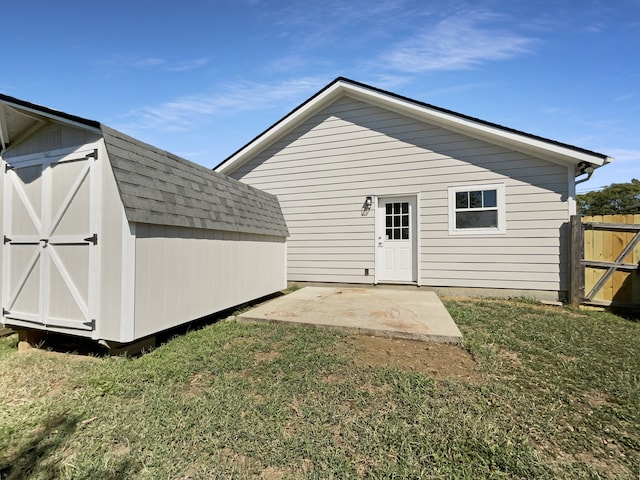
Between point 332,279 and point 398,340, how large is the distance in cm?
432

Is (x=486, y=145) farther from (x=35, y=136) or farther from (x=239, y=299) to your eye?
(x=35, y=136)

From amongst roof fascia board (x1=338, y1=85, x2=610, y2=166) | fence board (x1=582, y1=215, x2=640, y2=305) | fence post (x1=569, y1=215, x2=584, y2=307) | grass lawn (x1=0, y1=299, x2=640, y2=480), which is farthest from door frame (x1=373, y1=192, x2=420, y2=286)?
grass lawn (x1=0, y1=299, x2=640, y2=480)

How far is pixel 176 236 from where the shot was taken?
12.5 ft

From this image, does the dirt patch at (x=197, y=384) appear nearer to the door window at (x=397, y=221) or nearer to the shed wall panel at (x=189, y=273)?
the shed wall panel at (x=189, y=273)

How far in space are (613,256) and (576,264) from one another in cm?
61

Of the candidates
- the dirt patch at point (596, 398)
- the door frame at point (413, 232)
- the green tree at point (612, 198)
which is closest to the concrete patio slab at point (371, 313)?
the door frame at point (413, 232)

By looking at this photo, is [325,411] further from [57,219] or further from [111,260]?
[57,219]

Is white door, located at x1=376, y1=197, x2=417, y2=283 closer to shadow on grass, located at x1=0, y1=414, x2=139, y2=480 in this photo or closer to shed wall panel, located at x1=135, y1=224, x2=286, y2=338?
shed wall panel, located at x1=135, y1=224, x2=286, y2=338

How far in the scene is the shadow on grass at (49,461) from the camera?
1.71 meters

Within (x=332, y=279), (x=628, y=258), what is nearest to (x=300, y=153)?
(x=332, y=279)

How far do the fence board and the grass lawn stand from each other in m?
2.55

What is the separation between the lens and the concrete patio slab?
3.87 m

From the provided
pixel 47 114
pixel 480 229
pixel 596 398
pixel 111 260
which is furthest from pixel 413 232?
pixel 47 114

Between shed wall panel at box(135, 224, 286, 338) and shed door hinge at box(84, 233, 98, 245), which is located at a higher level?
shed door hinge at box(84, 233, 98, 245)
